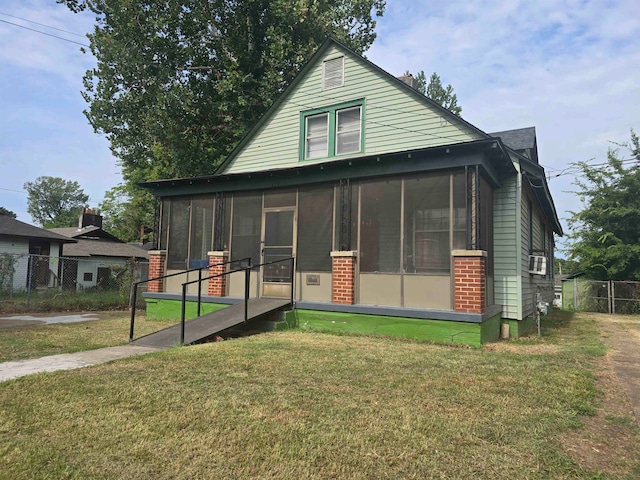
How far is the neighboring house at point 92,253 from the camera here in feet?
82.4

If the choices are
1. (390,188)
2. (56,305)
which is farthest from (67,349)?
(56,305)

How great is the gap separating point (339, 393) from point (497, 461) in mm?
1696

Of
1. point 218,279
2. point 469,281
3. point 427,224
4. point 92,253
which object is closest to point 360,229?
point 427,224

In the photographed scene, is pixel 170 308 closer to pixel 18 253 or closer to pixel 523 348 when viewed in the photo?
pixel 523 348

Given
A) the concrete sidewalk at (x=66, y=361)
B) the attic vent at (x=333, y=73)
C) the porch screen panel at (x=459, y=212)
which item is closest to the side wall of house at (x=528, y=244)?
the porch screen panel at (x=459, y=212)

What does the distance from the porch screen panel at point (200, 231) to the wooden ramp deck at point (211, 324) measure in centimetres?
209

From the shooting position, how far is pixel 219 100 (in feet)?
63.5

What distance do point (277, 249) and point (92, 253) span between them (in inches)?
883

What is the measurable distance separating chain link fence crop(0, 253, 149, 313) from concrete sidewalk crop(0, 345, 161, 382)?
6.34m

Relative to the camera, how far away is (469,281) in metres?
7.21

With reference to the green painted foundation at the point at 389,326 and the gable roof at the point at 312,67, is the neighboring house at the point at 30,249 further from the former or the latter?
the green painted foundation at the point at 389,326

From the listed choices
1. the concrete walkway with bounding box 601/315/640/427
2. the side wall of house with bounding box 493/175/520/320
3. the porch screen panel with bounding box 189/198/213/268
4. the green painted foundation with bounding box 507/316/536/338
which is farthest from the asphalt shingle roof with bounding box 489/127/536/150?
the porch screen panel with bounding box 189/198/213/268

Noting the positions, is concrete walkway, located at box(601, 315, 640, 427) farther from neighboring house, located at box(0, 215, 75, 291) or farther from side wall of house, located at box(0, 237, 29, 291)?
side wall of house, located at box(0, 237, 29, 291)

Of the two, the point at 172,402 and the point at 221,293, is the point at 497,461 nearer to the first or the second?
the point at 172,402
